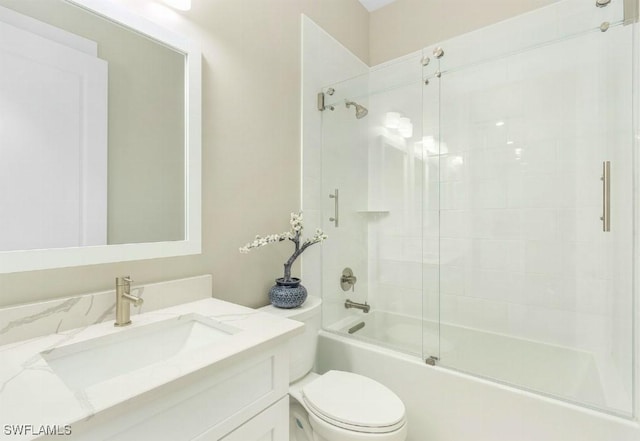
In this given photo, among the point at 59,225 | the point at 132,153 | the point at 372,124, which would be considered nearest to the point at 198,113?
the point at 132,153

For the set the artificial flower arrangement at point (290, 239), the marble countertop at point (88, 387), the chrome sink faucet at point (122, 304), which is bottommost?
the marble countertop at point (88, 387)

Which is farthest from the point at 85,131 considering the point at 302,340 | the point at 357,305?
the point at 357,305

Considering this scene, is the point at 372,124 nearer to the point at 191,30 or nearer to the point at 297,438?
the point at 191,30

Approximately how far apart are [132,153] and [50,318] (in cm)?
56

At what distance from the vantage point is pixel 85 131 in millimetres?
980

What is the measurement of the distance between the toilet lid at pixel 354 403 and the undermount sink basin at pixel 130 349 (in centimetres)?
54

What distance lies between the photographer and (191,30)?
4.16ft

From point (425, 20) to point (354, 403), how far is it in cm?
236

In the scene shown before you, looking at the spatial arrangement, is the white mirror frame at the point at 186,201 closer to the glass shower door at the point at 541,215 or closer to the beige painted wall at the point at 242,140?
the beige painted wall at the point at 242,140

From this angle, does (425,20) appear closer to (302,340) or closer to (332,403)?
(302,340)

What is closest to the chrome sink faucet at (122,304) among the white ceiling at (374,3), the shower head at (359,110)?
the shower head at (359,110)

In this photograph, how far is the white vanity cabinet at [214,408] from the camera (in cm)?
58

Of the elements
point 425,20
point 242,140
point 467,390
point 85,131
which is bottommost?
point 467,390

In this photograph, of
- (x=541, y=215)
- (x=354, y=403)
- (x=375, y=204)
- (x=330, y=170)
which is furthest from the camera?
(x=375, y=204)
